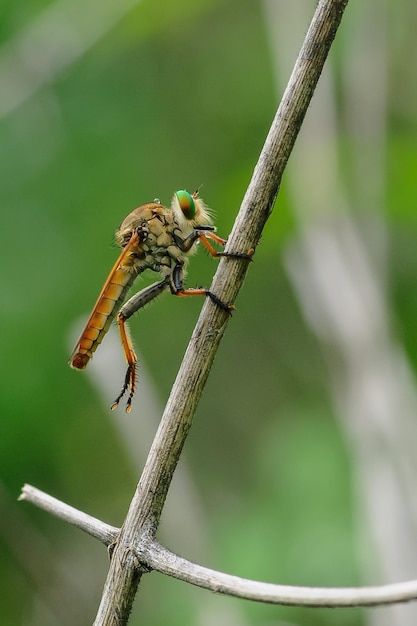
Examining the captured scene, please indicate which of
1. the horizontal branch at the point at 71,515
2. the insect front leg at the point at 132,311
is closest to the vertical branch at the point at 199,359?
the horizontal branch at the point at 71,515

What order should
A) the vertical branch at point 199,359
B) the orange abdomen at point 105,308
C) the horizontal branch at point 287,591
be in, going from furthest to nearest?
the orange abdomen at point 105,308 → the vertical branch at point 199,359 → the horizontal branch at point 287,591

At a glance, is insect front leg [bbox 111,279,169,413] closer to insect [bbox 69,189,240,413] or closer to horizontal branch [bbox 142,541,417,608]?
insect [bbox 69,189,240,413]

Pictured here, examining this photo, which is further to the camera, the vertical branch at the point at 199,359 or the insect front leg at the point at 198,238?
the insect front leg at the point at 198,238

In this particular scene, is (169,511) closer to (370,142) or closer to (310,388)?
(310,388)

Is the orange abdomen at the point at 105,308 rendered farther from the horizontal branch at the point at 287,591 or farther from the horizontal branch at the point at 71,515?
the horizontal branch at the point at 287,591

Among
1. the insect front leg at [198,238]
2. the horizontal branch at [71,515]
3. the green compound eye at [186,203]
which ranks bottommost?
the horizontal branch at [71,515]

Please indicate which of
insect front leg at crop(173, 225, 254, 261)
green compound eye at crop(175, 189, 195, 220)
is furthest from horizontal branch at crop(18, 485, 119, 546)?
green compound eye at crop(175, 189, 195, 220)

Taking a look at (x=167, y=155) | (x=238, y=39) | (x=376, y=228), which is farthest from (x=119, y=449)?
(x=238, y=39)

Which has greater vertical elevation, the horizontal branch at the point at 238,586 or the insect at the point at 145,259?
the insect at the point at 145,259

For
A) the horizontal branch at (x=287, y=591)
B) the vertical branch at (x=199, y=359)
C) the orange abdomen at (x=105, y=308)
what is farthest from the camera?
the orange abdomen at (x=105, y=308)

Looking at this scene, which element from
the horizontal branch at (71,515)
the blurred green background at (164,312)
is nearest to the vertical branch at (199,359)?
the horizontal branch at (71,515)
